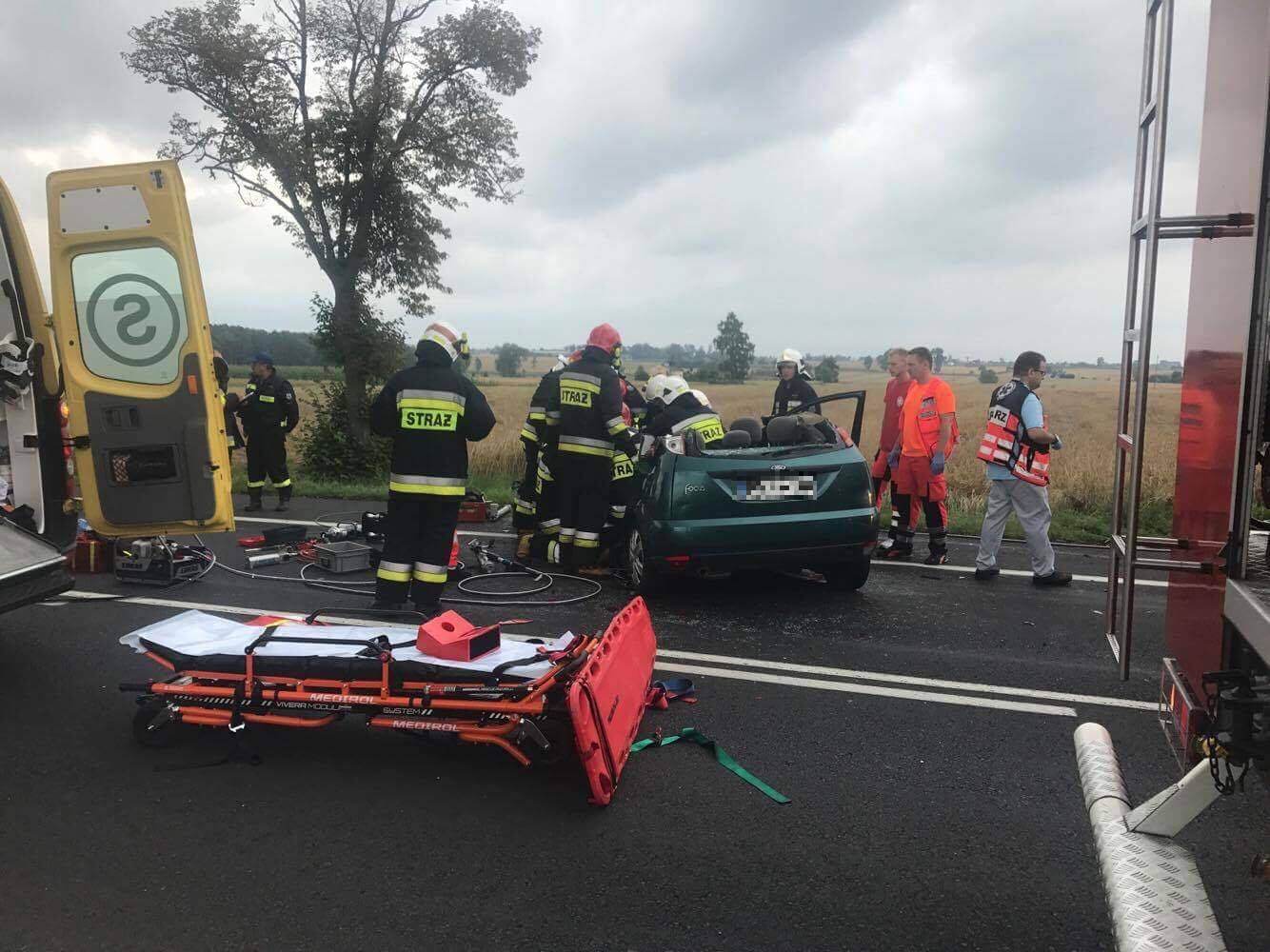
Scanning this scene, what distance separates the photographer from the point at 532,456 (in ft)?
26.6

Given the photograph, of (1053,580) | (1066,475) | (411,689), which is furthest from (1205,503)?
(1066,475)

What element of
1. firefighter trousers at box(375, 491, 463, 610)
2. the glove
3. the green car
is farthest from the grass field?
the glove

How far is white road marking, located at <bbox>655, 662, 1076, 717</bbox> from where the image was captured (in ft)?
14.1

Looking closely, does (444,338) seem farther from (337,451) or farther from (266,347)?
(337,451)

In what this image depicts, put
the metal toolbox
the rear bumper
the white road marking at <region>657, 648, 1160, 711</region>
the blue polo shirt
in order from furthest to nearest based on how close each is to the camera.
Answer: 1. the metal toolbox
2. the blue polo shirt
3. the rear bumper
4. the white road marking at <region>657, 648, 1160, 711</region>

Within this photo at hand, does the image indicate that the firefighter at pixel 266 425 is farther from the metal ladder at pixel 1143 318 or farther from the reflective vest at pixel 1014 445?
the metal ladder at pixel 1143 318

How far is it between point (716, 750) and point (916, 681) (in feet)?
4.83

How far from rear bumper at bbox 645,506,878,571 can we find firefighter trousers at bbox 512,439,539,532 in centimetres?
228

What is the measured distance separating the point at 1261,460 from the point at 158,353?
5.19 m

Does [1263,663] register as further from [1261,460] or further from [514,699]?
[514,699]

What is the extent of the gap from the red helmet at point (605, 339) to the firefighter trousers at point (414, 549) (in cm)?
204

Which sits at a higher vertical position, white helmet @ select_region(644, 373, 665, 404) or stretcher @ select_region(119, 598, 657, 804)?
white helmet @ select_region(644, 373, 665, 404)

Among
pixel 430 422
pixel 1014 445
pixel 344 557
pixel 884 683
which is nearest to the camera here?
pixel 884 683

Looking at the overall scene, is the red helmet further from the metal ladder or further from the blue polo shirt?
the metal ladder
